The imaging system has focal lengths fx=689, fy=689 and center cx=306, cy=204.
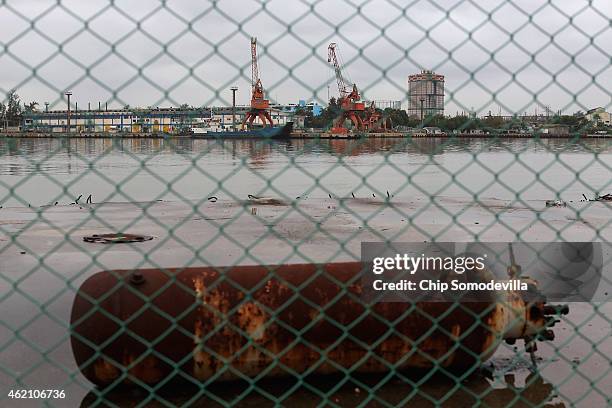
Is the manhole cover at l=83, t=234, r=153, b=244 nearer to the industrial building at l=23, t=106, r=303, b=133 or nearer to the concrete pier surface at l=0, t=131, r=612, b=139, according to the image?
the concrete pier surface at l=0, t=131, r=612, b=139

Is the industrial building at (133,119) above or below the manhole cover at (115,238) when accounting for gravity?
above

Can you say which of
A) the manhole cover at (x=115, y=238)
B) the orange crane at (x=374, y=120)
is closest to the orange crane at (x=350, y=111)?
the orange crane at (x=374, y=120)

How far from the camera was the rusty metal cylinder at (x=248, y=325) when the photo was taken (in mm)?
4199

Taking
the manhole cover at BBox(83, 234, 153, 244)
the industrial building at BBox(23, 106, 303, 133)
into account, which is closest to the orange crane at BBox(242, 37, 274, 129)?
the industrial building at BBox(23, 106, 303, 133)

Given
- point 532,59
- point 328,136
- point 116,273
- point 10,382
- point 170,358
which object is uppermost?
point 532,59

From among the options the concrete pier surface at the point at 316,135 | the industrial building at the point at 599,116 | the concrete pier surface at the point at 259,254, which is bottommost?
the concrete pier surface at the point at 259,254

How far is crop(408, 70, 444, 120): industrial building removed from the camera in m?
2.94

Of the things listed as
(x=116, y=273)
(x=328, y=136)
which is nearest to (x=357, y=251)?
(x=116, y=273)

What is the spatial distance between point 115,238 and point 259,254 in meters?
2.57

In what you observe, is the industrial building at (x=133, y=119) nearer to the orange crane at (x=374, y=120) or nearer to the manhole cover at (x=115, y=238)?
the orange crane at (x=374, y=120)

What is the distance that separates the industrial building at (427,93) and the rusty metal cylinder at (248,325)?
1.47 m

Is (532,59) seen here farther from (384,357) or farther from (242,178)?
(242,178)

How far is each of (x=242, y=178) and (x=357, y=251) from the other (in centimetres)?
1609

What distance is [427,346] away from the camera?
4.45 m
